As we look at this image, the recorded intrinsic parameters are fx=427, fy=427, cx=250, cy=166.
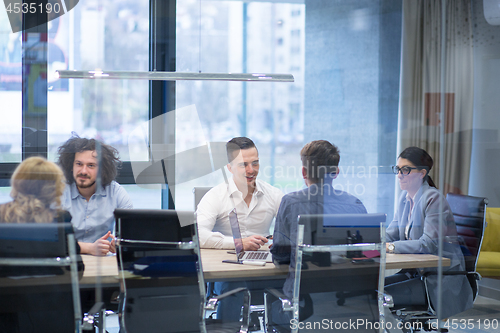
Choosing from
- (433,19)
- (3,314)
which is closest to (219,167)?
(3,314)

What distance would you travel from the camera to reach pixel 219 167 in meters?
3.84

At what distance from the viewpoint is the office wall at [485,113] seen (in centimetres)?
357

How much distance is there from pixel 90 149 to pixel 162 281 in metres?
1.62

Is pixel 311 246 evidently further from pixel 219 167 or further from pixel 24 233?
pixel 219 167

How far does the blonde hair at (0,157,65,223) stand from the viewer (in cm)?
252

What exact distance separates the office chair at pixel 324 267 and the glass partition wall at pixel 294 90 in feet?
4.15

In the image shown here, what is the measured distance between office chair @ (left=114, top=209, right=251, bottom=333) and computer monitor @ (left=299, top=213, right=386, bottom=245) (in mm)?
592

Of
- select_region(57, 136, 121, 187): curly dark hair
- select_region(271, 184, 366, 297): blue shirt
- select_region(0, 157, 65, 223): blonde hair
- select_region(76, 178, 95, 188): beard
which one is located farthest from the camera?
select_region(57, 136, 121, 187): curly dark hair

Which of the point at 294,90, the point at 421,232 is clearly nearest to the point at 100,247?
the point at 294,90

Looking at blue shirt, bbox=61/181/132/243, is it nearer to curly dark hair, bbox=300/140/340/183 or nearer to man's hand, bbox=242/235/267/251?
man's hand, bbox=242/235/267/251

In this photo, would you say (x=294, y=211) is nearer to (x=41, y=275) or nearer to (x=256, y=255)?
(x=256, y=255)

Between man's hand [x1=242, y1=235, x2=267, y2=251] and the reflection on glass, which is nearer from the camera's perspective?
man's hand [x1=242, y1=235, x2=267, y2=251]

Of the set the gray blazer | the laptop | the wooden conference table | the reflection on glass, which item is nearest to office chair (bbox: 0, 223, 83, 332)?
the wooden conference table

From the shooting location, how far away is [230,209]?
320 centimetres
